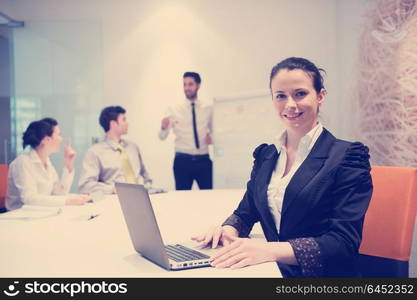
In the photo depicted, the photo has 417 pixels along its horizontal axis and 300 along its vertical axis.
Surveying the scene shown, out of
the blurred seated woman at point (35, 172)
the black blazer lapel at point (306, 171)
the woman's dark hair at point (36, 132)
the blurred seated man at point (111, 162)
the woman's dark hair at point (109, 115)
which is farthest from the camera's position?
the woman's dark hair at point (109, 115)

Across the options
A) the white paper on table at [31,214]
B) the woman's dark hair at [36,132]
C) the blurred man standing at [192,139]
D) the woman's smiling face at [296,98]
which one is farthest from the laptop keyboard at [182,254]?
the blurred man standing at [192,139]

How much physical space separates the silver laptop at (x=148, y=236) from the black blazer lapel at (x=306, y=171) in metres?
0.31

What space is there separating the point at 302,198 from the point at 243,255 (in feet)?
0.91

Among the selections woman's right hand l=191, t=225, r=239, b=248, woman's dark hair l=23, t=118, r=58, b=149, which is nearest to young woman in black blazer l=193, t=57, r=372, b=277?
woman's right hand l=191, t=225, r=239, b=248

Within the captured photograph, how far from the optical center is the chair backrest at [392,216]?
1.43 m

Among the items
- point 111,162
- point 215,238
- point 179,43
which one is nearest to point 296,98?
point 215,238

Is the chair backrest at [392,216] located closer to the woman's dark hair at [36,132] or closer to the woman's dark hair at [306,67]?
the woman's dark hair at [306,67]

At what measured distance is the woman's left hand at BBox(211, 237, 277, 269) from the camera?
1084 mm

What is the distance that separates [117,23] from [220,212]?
3.68 metres

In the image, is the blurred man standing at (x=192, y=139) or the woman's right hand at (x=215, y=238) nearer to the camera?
the woman's right hand at (x=215, y=238)

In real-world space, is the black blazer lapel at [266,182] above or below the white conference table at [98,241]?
above

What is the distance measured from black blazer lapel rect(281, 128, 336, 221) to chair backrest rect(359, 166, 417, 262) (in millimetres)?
326

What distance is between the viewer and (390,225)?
1452mm

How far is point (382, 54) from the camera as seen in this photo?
3.39 meters
